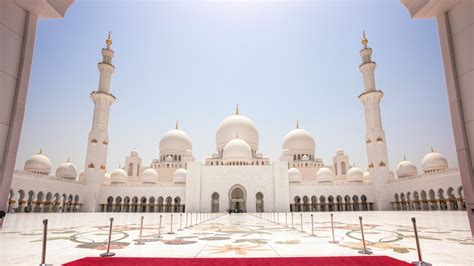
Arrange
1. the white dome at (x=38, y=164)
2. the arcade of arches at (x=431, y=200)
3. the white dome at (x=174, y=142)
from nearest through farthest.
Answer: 1. the arcade of arches at (x=431, y=200)
2. the white dome at (x=38, y=164)
3. the white dome at (x=174, y=142)

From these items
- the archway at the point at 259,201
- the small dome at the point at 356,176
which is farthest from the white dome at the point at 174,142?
the small dome at the point at 356,176

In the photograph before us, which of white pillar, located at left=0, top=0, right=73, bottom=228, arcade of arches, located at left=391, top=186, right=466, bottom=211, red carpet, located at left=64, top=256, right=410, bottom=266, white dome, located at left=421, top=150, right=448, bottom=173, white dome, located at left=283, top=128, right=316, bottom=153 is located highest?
white dome, located at left=283, top=128, right=316, bottom=153

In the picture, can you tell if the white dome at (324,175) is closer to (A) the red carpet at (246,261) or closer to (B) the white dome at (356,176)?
(B) the white dome at (356,176)

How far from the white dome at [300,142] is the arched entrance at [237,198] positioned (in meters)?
11.9

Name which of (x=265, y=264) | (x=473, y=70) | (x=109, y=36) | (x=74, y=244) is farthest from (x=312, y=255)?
(x=109, y=36)

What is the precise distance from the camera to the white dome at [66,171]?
33.6 meters

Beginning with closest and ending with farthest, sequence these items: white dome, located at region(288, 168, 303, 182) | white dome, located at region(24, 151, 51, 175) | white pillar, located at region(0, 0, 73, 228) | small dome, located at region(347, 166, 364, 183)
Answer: white pillar, located at region(0, 0, 73, 228)
white dome, located at region(24, 151, 51, 175)
white dome, located at region(288, 168, 303, 182)
small dome, located at region(347, 166, 364, 183)

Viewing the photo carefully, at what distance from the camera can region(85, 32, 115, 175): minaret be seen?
28.8 meters

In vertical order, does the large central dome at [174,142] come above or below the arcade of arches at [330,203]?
above

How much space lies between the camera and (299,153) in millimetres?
Answer: 39375

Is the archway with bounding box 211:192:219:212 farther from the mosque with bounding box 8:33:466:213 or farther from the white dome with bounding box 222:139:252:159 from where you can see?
the white dome with bounding box 222:139:252:159

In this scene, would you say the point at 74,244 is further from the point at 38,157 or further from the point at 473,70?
the point at 38,157

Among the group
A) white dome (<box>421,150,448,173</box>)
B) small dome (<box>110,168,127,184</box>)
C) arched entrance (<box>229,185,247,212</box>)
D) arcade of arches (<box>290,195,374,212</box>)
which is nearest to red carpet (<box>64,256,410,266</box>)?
arched entrance (<box>229,185,247,212</box>)

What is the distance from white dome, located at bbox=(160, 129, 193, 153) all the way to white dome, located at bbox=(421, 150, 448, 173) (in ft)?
92.5
